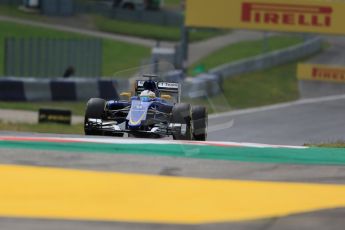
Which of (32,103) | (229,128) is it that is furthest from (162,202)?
(32,103)

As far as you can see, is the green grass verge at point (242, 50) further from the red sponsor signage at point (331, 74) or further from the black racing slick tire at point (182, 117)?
the black racing slick tire at point (182, 117)

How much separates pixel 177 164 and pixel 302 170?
1.23 metres

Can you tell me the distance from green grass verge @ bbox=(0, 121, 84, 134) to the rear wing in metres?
3.55

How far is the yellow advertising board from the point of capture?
1324 inches

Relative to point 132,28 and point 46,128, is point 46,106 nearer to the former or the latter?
point 46,128

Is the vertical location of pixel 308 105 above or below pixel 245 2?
below

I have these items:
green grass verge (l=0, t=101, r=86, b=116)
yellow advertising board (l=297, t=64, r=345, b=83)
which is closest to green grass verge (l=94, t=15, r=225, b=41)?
yellow advertising board (l=297, t=64, r=345, b=83)

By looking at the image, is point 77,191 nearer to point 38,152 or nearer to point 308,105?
point 38,152

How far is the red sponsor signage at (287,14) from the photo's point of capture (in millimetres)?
29406

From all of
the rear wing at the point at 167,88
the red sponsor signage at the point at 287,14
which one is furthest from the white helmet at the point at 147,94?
the red sponsor signage at the point at 287,14

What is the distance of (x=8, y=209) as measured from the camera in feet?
23.6

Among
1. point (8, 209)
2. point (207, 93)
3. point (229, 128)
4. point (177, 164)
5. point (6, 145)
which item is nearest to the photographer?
point (8, 209)

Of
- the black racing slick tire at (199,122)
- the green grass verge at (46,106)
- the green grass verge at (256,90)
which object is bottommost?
the green grass verge at (256,90)

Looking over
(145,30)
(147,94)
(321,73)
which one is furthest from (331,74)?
(145,30)
